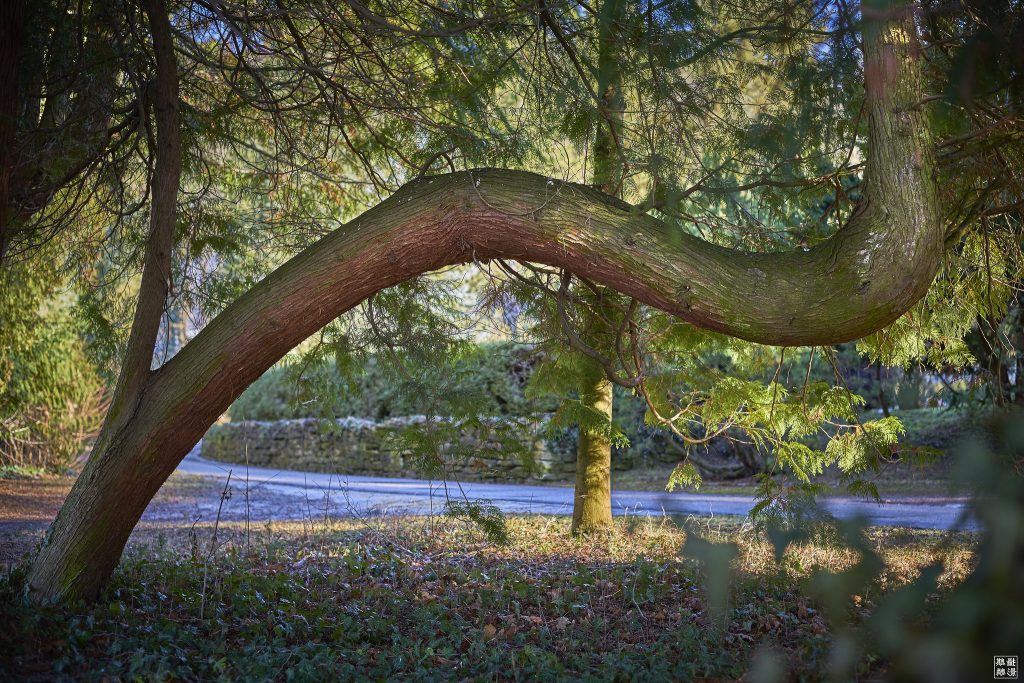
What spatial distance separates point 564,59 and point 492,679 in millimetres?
3824

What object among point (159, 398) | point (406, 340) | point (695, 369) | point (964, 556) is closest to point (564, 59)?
point (406, 340)

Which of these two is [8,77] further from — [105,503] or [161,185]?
[105,503]

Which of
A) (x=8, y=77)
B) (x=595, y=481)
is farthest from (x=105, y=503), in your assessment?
(x=595, y=481)

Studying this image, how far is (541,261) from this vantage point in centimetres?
379

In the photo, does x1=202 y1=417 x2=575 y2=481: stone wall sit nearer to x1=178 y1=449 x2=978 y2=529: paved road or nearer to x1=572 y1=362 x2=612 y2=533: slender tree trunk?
x1=178 y1=449 x2=978 y2=529: paved road

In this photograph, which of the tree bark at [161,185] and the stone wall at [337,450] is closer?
the tree bark at [161,185]

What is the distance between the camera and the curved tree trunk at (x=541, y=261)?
2891 mm

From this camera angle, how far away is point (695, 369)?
20.3 feet

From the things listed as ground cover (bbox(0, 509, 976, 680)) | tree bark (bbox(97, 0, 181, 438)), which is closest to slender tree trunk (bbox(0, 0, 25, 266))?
tree bark (bbox(97, 0, 181, 438))

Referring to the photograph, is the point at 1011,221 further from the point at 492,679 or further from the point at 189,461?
the point at 189,461

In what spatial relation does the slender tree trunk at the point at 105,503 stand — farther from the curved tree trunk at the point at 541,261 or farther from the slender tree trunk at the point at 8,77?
the slender tree trunk at the point at 8,77

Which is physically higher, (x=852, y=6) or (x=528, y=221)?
(x=852, y=6)

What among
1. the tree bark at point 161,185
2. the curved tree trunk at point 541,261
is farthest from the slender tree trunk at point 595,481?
the tree bark at point 161,185

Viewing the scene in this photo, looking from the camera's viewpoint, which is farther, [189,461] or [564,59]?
[189,461]
